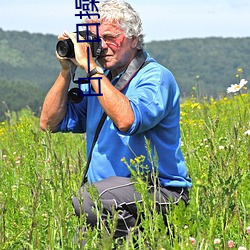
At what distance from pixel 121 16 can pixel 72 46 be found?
31cm

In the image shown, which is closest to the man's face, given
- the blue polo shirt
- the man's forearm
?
→ the blue polo shirt

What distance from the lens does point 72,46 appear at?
3.66 meters

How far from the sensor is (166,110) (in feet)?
12.0

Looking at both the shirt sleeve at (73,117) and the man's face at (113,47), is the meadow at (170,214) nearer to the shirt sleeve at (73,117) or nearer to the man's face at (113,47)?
the shirt sleeve at (73,117)

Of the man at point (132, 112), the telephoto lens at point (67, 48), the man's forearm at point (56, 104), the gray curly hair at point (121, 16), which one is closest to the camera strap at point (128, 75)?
the man at point (132, 112)

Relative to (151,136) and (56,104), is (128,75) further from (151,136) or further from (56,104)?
(56,104)

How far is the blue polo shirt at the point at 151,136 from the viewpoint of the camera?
3.56m

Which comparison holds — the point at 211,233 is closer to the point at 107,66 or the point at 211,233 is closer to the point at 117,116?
the point at 117,116

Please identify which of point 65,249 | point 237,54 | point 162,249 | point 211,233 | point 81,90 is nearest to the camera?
point 162,249

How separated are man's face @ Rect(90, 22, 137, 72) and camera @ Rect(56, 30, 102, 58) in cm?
7

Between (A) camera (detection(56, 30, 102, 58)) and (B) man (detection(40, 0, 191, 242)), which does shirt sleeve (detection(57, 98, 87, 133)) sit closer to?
(B) man (detection(40, 0, 191, 242))

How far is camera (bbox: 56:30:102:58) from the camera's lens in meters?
3.59

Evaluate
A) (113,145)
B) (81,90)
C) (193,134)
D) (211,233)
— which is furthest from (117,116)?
(193,134)

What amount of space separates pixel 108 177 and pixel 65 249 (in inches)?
40.9
